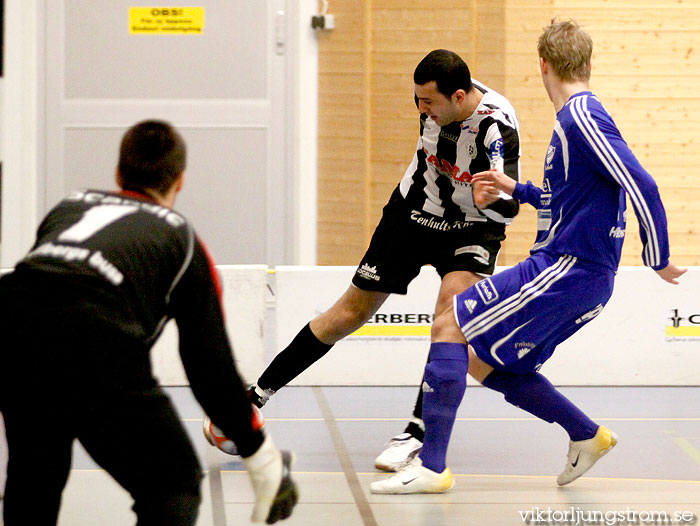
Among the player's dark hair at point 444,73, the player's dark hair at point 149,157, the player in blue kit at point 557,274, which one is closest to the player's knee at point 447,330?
the player in blue kit at point 557,274

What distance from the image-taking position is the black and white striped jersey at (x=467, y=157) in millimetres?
3764

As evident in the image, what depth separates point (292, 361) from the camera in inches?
160

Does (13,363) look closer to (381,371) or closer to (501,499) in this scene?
(501,499)

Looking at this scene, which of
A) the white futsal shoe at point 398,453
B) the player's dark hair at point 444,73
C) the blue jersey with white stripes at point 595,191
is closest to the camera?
the blue jersey with white stripes at point 595,191

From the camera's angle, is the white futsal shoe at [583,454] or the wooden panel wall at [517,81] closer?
the white futsal shoe at [583,454]

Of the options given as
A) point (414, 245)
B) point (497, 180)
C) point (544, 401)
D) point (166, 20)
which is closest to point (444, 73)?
point (497, 180)

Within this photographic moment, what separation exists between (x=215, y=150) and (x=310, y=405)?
380 cm

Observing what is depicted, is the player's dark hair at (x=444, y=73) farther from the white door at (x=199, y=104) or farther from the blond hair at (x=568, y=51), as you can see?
the white door at (x=199, y=104)

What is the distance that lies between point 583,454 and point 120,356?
6.72 feet

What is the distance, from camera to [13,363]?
6.33 feet

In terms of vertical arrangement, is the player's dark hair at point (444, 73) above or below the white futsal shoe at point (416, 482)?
above

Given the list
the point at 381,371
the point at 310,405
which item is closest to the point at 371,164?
the point at 381,371

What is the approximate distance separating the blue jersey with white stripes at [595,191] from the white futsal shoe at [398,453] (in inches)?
39.3

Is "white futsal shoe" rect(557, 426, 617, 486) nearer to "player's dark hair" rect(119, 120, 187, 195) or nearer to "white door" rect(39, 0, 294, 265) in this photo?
"player's dark hair" rect(119, 120, 187, 195)
